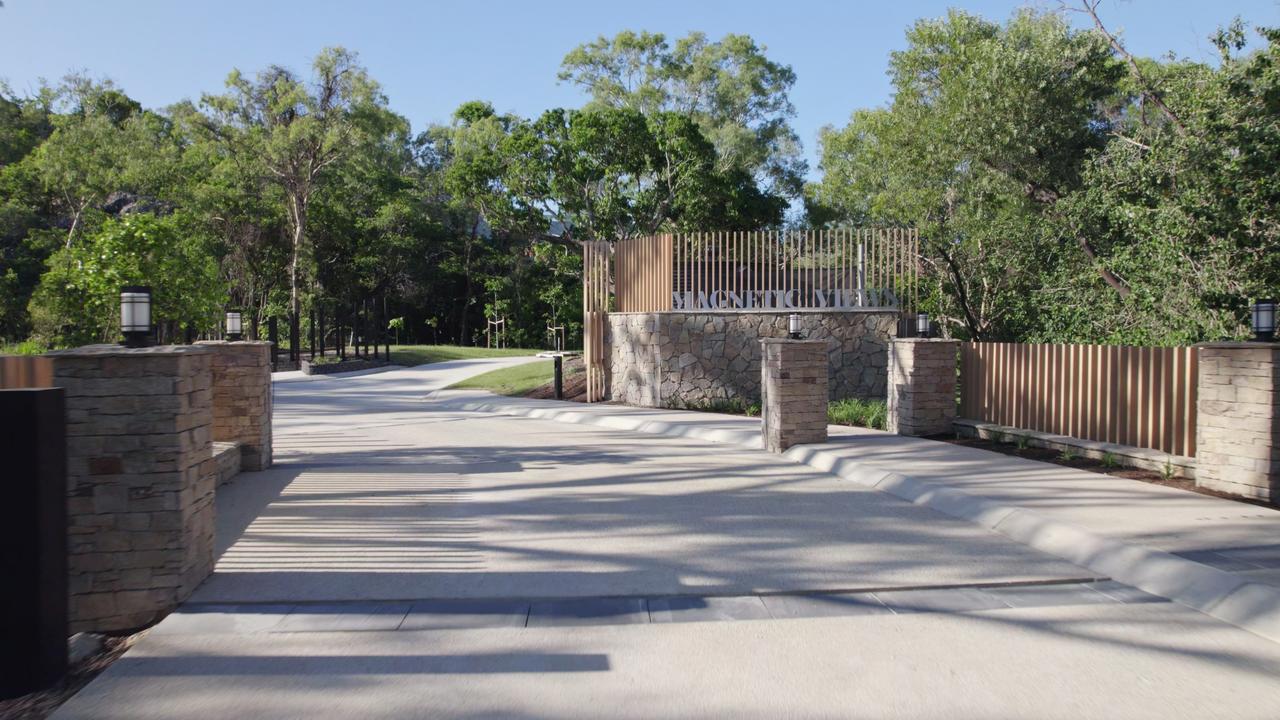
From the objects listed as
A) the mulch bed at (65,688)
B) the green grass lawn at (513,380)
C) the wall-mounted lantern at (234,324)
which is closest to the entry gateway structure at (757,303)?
the green grass lawn at (513,380)

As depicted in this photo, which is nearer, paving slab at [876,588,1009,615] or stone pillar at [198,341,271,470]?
paving slab at [876,588,1009,615]

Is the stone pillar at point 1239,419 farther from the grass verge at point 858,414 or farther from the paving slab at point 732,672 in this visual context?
the grass verge at point 858,414

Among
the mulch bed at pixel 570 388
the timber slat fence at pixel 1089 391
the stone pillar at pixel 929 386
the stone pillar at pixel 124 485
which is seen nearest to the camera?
the stone pillar at pixel 124 485

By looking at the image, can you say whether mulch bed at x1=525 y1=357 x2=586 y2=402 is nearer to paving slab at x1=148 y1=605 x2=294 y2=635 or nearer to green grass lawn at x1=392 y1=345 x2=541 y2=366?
green grass lawn at x1=392 y1=345 x2=541 y2=366

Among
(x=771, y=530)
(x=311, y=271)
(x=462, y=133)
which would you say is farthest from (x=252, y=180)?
(x=771, y=530)

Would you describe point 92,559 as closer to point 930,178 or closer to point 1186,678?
point 1186,678

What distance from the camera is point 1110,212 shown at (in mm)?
15406

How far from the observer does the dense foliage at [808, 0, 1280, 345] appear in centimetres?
1150

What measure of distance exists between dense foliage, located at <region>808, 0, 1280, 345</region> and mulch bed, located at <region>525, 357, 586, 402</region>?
8156 millimetres

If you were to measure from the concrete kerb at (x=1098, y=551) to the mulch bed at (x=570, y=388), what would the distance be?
966 cm

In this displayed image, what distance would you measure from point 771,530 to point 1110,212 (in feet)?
36.1

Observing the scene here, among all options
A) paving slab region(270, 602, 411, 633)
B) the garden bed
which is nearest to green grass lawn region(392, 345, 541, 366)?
the garden bed

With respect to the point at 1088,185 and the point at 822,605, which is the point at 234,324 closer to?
the point at 822,605

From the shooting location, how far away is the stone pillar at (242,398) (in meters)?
10.3
